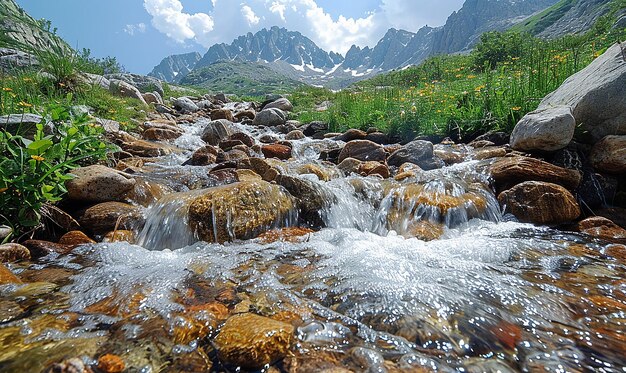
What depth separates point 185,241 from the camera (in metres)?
4.00

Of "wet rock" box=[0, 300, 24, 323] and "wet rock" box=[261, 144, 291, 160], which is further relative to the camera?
"wet rock" box=[261, 144, 291, 160]

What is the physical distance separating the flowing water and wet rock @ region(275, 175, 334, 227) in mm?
512

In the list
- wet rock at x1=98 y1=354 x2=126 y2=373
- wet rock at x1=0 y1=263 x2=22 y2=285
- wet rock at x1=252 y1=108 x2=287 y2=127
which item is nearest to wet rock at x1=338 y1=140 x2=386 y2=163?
wet rock at x1=0 y1=263 x2=22 y2=285

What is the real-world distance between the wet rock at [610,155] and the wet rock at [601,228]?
37.2 inches

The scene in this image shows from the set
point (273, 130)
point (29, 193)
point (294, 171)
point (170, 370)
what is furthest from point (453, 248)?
point (273, 130)

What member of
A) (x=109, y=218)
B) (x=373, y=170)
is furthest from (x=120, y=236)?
(x=373, y=170)

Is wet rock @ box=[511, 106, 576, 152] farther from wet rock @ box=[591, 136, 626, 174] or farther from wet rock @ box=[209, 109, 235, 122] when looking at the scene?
wet rock @ box=[209, 109, 235, 122]

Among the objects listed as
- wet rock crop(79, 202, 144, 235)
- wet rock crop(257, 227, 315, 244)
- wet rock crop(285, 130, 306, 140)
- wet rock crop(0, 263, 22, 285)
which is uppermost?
wet rock crop(285, 130, 306, 140)

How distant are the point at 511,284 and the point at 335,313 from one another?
1569mm

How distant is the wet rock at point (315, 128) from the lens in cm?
1130

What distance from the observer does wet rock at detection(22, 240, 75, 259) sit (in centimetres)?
333

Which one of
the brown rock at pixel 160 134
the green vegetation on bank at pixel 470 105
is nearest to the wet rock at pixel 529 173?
the green vegetation on bank at pixel 470 105

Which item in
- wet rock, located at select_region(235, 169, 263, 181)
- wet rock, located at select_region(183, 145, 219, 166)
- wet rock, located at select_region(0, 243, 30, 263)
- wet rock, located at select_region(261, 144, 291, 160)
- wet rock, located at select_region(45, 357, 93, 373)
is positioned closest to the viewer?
wet rock, located at select_region(45, 357, 93, 373)

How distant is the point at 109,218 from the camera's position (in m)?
4.12
